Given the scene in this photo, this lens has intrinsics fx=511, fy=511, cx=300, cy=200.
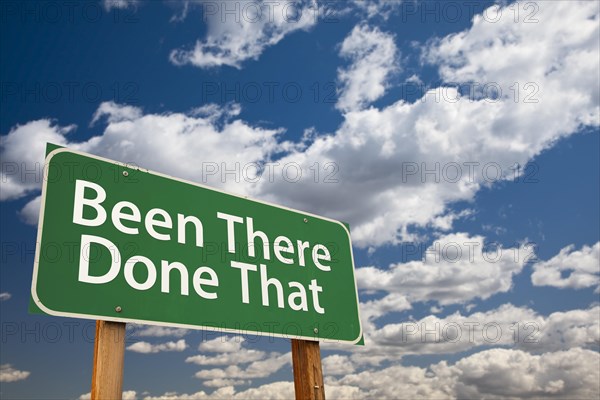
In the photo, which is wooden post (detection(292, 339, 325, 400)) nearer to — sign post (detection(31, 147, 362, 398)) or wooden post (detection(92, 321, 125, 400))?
sign post (detection(31, 147, 362, 398))

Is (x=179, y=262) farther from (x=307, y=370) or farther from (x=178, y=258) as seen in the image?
(x=307, y=370)

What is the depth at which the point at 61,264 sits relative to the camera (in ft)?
11.3

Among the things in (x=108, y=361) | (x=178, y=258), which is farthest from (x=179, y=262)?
(x=108, y=361)

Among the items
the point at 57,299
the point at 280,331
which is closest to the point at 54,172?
the point at 57,299

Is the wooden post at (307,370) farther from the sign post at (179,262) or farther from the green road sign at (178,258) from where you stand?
the green road sign at (178,258)

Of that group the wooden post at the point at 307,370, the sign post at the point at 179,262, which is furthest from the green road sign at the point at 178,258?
the wooden post at the point at 307,370

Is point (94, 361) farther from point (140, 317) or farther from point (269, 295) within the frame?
point (269, 295)

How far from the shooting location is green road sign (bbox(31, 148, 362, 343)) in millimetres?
3531

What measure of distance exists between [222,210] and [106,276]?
1.27 meters

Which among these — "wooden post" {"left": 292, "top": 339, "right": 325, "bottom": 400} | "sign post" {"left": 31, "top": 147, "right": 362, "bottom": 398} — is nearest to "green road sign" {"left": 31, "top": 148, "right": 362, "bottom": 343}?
"sign post" {"left": 31, "top": 147, "right": 362, "bottom": 398}

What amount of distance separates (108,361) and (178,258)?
0.95 m

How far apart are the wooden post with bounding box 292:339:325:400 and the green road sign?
0.56 ft

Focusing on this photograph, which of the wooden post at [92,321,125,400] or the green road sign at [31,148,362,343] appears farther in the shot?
the green road sign at [31,148,362,343]

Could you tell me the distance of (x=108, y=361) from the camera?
3.42 meters
